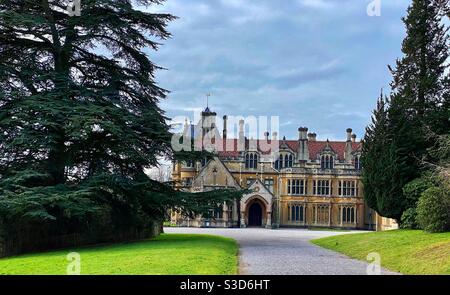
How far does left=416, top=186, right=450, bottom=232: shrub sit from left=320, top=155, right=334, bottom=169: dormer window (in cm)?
3629

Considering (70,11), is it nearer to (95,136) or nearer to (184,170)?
(95,136)

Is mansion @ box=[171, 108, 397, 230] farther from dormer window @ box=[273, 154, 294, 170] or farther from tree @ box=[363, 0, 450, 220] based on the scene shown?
tree @ box=[363, 0, 450, 220]

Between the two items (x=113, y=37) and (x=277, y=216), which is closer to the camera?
(x=113, y=37)

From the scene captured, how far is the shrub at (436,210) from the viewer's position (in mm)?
19672

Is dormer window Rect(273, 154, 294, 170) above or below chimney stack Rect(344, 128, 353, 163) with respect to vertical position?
below

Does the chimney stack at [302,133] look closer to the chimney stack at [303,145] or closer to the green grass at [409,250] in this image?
the chimney stack at [303,145]

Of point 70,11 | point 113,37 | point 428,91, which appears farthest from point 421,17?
point 70,11

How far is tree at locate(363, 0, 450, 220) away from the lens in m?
25.4

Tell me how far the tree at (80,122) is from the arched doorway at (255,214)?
3120 cm

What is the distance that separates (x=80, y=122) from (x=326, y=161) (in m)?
41.2

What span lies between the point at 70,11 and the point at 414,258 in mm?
15450

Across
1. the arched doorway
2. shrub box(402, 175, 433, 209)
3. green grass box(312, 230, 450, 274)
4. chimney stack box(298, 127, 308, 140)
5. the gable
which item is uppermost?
chimney stack box(298, 127, 308, 140)

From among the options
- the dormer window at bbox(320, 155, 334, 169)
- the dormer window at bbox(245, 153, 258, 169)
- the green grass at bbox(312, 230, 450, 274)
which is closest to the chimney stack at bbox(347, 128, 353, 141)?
the dormer window at bbox(320, 155, 334, 169)
